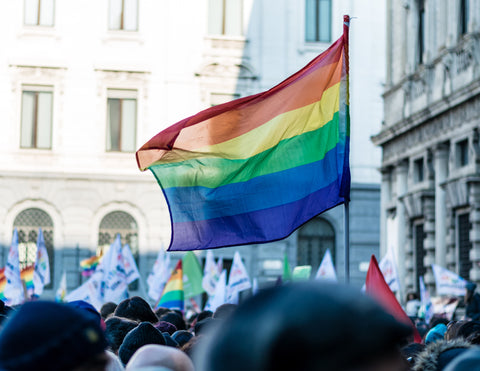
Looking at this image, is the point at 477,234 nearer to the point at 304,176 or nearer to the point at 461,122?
the point at 461,122

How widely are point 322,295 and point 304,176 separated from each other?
256 inches

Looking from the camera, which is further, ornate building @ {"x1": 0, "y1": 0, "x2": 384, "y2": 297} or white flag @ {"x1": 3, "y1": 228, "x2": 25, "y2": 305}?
ornate building @ {"x1": 0, "y1": 0, "x2": 384, "y2": 297}

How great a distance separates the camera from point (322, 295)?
1.65 metres

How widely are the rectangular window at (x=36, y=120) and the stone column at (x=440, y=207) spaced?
1324cm

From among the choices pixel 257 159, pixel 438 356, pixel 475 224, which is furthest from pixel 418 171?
pixel 438 356

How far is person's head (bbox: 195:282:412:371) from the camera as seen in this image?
1.59 metres

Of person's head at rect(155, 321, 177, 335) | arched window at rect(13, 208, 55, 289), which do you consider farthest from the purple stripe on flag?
arched window at rect(13, 208, 55, 289)

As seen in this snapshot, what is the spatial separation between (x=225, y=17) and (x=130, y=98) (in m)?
3.73

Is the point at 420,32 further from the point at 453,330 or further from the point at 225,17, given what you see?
the point at 453,330

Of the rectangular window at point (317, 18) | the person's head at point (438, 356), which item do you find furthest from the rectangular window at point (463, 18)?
the person's head at point (438, 356)

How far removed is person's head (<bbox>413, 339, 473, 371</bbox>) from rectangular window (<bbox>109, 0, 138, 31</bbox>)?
2903cm

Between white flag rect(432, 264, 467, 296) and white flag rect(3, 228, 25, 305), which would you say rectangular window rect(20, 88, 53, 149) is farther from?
white flag rect(432, 264, 467, 296)

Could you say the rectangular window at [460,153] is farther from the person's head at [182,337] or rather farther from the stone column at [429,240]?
the person's head at [182,337]

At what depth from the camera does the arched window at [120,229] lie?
30.8 m
